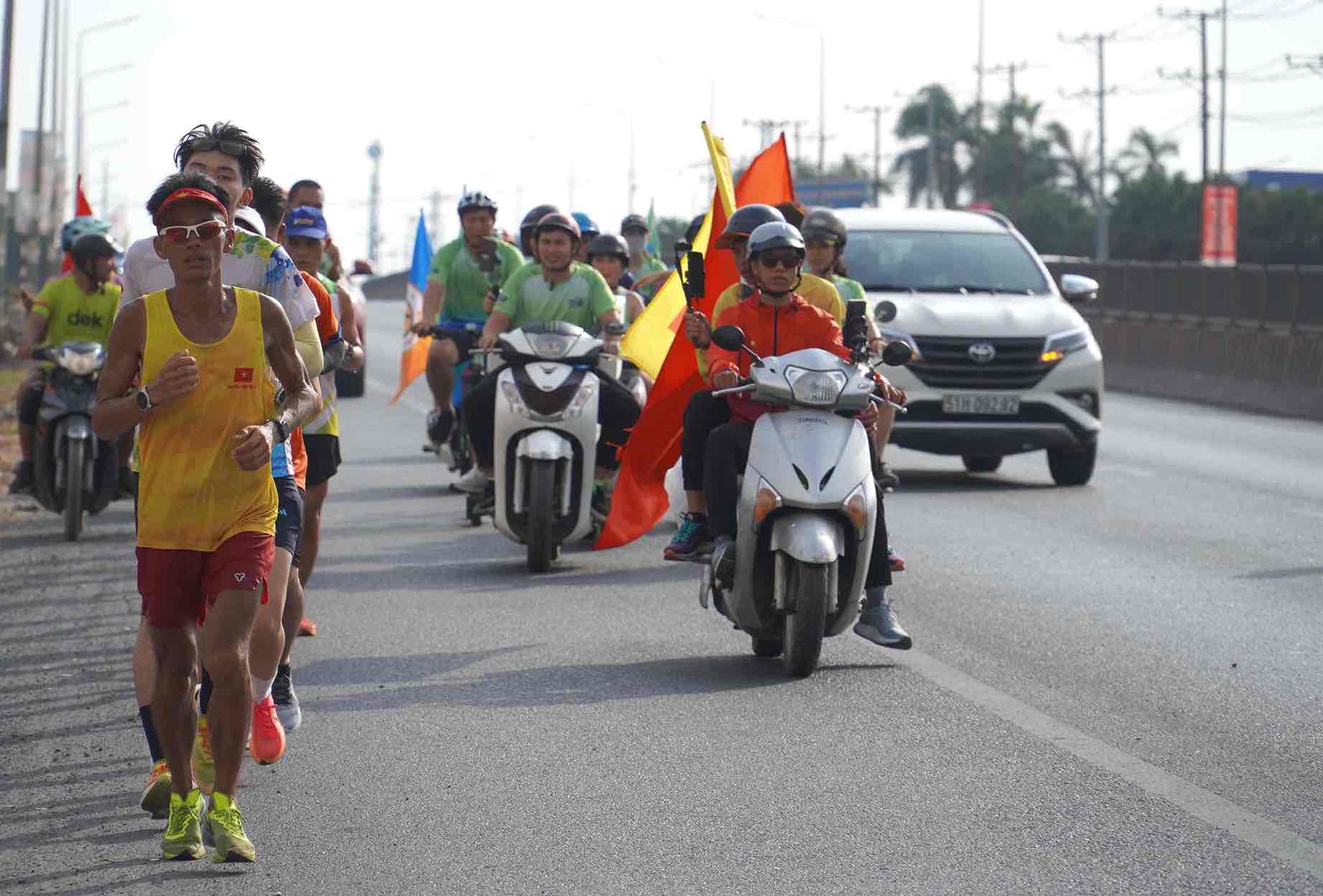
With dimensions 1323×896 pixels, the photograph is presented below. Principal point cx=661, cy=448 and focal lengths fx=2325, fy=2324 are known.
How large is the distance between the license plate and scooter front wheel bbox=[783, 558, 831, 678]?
7.99 metres

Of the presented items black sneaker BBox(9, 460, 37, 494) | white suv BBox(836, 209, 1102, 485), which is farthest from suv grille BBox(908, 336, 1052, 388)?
black sneaker BBox(9, 460, 37, 494)

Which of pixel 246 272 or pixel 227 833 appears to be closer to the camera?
pixel 227 833

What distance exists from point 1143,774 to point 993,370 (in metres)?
10.0

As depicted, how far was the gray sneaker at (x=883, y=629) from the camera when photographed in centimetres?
896

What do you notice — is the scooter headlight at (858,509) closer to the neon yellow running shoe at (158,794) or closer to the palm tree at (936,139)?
the neon yellow running shoe at (158,794)

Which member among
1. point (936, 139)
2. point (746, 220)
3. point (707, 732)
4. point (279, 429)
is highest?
point (936, 139)

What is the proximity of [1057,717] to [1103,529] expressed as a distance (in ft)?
→ 20.8

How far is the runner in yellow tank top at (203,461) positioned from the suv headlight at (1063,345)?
37.6 feet

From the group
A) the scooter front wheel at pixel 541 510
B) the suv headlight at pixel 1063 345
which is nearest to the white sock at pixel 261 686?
the scooter front wheel at pixel 541 510

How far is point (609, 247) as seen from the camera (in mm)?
14781

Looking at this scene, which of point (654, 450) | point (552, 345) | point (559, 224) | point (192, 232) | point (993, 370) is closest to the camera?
point (192, 232)

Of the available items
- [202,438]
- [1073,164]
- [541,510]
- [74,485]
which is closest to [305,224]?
[202,438]

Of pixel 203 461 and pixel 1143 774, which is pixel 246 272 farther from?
pixel 1143 774

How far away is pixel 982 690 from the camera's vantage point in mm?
8375
